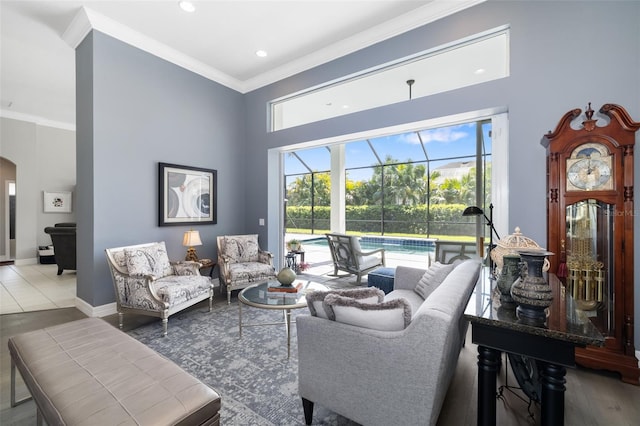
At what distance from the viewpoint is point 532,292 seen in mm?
1358

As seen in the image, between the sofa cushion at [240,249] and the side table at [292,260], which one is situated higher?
the sofa cushion at [240,249]

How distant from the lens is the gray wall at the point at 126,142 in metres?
3.42

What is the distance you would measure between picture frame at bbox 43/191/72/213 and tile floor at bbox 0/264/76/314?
1476 millimetres

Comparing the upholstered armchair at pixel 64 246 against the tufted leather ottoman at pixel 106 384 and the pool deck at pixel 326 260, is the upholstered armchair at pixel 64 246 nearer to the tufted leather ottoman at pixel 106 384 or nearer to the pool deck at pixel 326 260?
the pool deck at pixel 326 260

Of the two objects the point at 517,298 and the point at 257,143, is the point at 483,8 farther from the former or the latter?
the point at 257,143

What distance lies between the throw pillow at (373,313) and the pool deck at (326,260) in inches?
169

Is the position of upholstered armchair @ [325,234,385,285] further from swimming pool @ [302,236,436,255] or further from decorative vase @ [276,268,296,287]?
swimming pool @ [302,236,436,255]

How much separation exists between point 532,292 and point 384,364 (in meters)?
0.80

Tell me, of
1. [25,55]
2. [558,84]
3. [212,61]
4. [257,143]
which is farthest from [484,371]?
[25,55]

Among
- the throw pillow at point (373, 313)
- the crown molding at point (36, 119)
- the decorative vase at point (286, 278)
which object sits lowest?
the decorative vase at point (286, 278)

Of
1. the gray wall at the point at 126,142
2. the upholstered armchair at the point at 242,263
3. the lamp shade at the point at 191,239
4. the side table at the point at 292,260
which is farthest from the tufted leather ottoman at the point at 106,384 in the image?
the side table at the point at 292,260

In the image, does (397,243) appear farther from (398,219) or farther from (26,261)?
(26,261)

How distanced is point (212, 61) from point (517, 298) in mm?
4879

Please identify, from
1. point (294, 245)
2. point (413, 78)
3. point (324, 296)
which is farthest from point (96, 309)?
point (413, 78)
